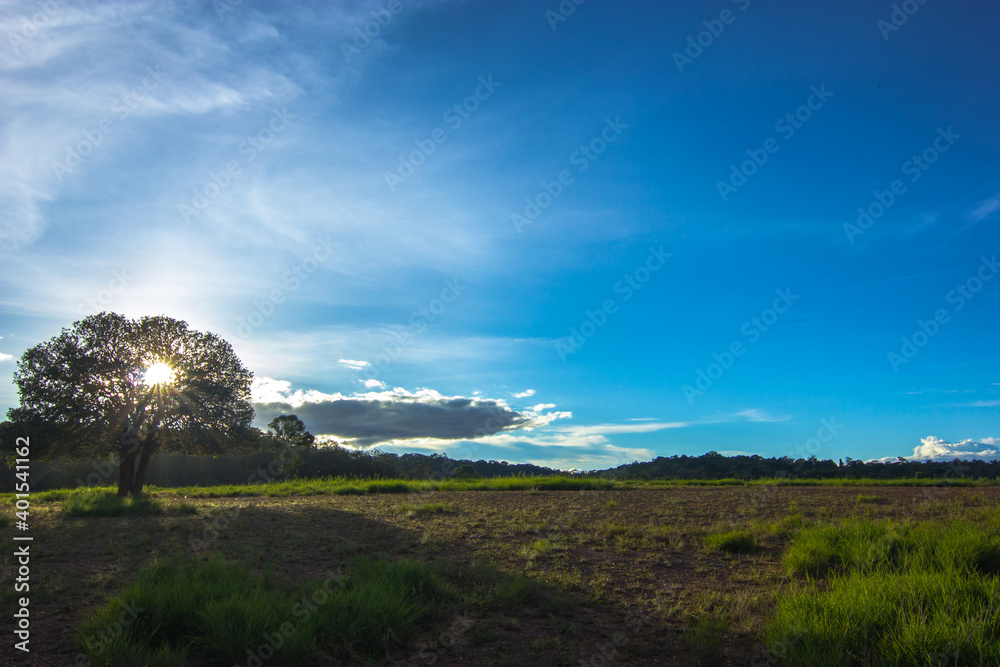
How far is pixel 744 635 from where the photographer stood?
16.3 feet

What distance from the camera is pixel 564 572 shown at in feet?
23.6

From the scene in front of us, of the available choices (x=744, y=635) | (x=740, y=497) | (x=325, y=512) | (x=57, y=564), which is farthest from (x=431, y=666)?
(x=740, y=497)

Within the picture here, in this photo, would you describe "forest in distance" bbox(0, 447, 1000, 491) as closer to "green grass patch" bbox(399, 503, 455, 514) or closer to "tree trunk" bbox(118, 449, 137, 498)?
"tree trunk" bbox(118, 449, 137, 498)

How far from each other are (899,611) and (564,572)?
3.71 m

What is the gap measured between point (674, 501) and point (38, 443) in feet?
74.8

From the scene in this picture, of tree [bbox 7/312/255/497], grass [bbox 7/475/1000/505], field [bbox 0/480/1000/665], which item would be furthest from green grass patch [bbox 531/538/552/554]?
tree [bbox 7/312/255/497]

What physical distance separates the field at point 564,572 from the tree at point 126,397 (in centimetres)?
805

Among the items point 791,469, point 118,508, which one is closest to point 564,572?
point 118,508

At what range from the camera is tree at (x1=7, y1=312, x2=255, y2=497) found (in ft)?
68.1

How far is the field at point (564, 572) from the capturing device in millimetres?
4637

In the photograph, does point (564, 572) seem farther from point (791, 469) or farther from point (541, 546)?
point (791, 469)

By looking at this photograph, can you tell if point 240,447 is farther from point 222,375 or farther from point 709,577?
point 709,577

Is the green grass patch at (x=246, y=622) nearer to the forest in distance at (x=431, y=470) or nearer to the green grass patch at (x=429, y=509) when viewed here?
the green grass patch at (x=429, y=509)

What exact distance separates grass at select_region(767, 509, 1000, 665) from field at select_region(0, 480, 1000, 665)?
2 cm
